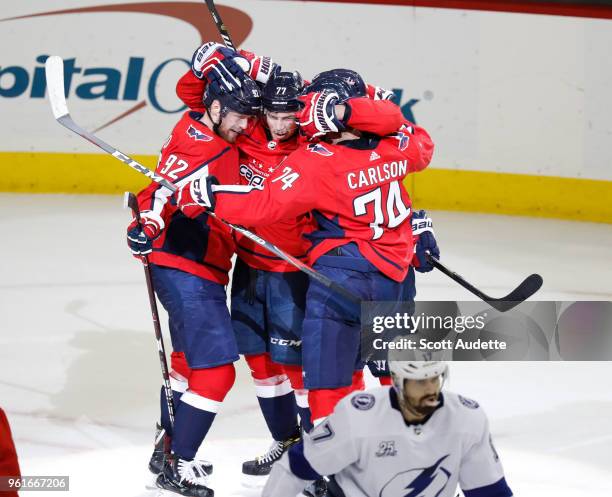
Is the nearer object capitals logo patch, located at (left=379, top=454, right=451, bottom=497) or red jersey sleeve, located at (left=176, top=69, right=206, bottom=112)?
capitals logo patch, located at (left=379, top=454, right=451, bottom=497)

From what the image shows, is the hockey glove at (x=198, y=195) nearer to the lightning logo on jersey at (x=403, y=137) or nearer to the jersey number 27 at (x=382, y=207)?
the jersey number 27 at (x=382, y=207)

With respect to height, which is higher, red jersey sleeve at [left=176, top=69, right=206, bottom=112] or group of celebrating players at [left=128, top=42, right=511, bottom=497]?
red jersey sleeve at [left=176, top=69, right=206, bottom=112]

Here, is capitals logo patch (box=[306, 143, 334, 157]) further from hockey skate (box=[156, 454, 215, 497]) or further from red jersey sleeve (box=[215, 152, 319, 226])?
hockey skate (box=[156, 454, 215, 497])

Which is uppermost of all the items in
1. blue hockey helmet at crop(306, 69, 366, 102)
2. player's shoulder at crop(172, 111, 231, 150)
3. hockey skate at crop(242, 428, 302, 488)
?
blue hockey helmet at crop(306, 69, 366, 102)

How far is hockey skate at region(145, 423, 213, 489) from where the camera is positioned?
3.71m

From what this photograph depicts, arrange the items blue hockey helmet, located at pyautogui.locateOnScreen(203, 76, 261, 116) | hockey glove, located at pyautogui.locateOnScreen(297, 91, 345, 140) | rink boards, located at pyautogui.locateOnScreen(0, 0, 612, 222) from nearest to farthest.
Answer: hockey glove, located at pyautogui.locateOnScreen(297, 91, 345, 140) → blue hockey helmet, located at pyautogui.locateOnScreen(203, 76, 261, 116) → rink boards, located at pyautogui.locateOnScreen(0, 0, 612, 222)

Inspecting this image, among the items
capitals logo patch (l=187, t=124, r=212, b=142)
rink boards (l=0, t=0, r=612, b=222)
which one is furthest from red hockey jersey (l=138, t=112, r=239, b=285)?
rink boards (l=0, t=0, r=612, b=222)

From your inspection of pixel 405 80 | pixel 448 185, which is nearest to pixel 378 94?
pixel 405 80

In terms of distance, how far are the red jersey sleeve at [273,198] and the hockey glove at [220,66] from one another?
1.06 feet

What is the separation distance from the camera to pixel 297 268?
3625 millimetres

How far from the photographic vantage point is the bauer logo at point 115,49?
696cm

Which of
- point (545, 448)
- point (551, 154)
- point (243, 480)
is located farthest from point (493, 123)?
point (243, 480)

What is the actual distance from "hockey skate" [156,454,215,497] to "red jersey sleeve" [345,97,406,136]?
109cm

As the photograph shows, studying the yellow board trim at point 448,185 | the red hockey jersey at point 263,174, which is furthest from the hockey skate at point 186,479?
the yellow board trim at point 448,185
